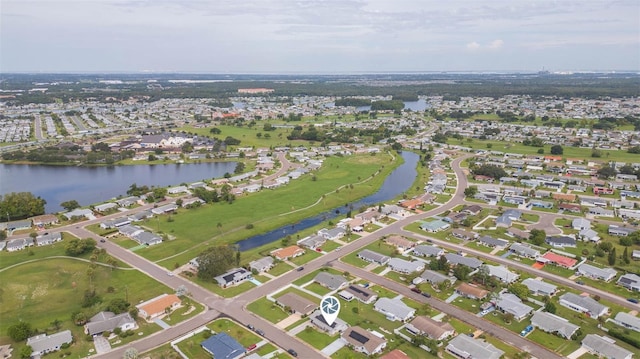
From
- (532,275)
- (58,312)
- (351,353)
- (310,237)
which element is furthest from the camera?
A: (310,237)

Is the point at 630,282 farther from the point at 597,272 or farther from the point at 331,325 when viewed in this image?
the point at 331,325

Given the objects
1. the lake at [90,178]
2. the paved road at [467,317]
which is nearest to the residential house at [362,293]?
the paved road at [467,317]

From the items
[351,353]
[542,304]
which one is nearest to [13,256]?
[351,353]

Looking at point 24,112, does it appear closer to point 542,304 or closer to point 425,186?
point 425,186

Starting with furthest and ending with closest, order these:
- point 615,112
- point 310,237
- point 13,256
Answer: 1. point 615,112
2. point 310,237
3. point 13,256

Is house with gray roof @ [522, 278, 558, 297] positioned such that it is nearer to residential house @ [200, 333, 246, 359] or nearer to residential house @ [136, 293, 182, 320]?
residential house @ [200, 333, 246, 359]

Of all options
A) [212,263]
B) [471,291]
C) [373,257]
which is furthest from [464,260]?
[212,263]

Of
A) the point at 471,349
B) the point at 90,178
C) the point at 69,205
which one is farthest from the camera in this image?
the point at 90,178
